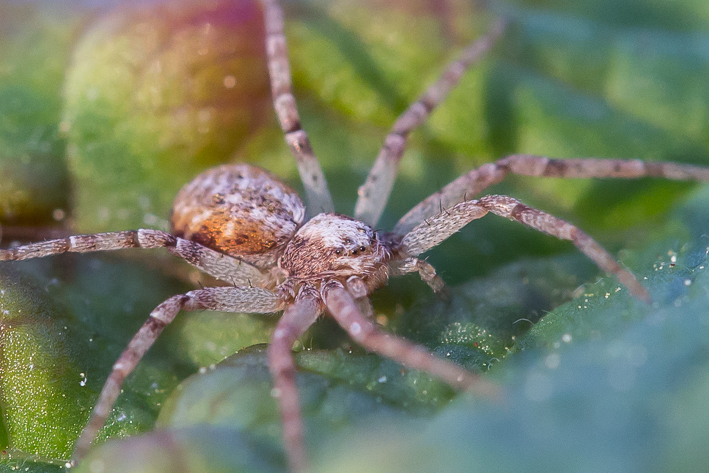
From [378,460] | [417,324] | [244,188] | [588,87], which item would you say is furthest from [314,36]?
[378,460]

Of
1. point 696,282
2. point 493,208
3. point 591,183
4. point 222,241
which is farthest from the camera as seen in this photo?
point 591,183

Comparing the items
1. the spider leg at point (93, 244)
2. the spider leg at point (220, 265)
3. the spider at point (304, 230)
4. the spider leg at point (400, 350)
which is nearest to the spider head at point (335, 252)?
the spider at point (304, 230)

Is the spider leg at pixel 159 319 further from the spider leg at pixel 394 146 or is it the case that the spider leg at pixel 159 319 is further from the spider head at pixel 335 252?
the spider leg at pixel 394 146

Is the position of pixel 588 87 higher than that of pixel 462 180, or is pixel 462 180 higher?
pixel 588 87

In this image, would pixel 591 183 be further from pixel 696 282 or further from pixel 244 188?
pixel 244 188

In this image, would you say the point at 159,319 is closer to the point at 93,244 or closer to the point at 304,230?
the point at 93,244

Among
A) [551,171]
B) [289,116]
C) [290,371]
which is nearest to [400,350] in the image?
[290,371]
